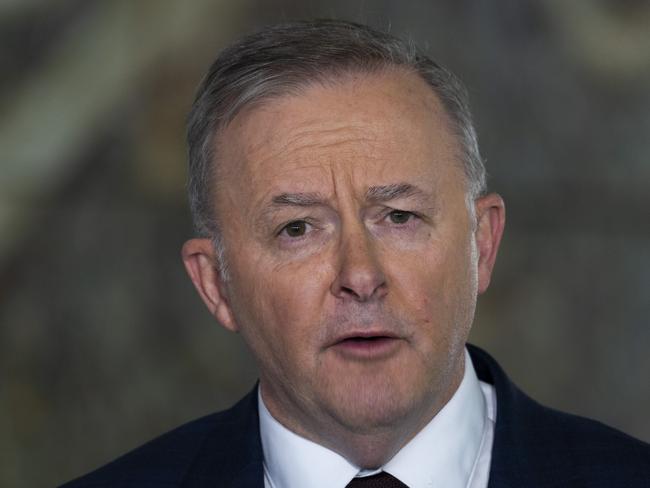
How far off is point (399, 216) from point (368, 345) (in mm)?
292

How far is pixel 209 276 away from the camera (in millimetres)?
3562

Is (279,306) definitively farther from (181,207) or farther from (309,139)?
(181,207)

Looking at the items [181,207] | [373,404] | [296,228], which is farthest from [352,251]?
[181,207]

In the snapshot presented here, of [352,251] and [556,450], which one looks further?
[556,450]

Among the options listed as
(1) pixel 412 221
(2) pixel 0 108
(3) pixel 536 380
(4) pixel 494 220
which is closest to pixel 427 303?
(1) pixel 412 221

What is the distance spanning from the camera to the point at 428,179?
322 cm

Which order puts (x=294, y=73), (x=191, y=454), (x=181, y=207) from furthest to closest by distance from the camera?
(x=181, y=207)
(x=191, y=454)
(x=294, y=73)

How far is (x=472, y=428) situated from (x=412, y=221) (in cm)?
48

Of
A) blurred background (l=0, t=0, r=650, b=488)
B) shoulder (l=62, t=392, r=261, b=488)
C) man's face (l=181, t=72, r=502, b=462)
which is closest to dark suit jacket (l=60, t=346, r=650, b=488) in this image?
shoulder (l=62, t=392, r=261, b=488)

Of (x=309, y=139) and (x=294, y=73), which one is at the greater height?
(x=294, y=73)

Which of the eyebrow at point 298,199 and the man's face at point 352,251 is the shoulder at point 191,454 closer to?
the man's face at point 352,251

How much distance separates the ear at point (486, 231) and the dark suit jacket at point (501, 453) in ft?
0.71

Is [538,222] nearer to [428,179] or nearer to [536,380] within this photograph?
[536,380]

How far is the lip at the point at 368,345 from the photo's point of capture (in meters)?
3.07
